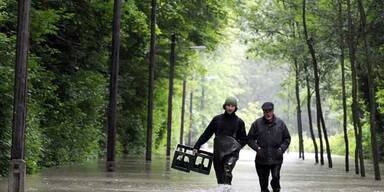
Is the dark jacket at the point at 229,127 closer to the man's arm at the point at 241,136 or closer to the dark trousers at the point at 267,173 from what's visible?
the man's arm at the point at 241,136

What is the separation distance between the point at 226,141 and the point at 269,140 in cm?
81

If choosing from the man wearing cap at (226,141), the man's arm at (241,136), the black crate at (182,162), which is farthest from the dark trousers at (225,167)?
the black crate at (182,162)

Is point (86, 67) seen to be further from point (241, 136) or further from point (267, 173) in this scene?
point (241, 136)

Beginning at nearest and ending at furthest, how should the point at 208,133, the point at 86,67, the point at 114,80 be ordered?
the point at 208,133
the point at 114,80
the point at 86,67

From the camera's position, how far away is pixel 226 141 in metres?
14.5

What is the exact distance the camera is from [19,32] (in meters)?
13.4

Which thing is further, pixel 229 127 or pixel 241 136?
pixel 241 136

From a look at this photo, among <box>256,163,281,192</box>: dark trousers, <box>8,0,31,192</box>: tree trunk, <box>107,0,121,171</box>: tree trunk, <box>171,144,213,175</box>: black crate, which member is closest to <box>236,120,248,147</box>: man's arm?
<box>256,163,281,192</box>: dark trousers

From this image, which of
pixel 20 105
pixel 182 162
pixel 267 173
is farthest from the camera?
pixel 182 162

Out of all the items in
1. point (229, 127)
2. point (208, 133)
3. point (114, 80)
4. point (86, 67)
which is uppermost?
point (86, 67)

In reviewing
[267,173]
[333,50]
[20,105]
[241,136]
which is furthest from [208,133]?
[333,50]

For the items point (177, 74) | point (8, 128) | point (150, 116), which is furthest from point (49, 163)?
point (177, 74)

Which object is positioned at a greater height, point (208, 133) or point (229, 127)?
point (229, 127)

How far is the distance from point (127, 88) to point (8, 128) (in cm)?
2136
